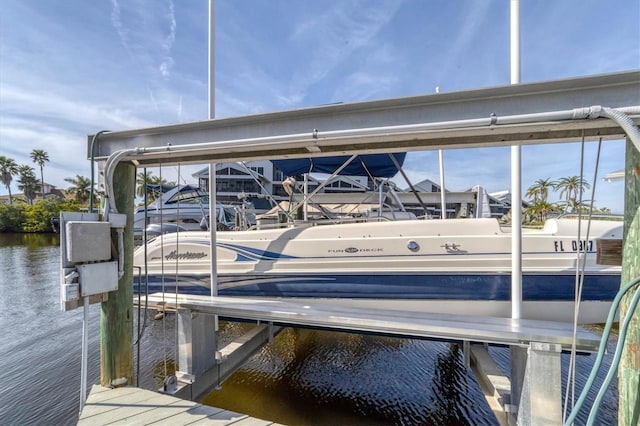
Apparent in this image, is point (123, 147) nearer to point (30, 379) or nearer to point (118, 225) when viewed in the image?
point (118, 225)

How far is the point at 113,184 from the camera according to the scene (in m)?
2.70

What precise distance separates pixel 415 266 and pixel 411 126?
2354 mm

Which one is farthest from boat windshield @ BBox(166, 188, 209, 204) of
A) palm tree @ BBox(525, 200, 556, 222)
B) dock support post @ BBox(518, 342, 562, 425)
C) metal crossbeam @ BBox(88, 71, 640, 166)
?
palm tree @ BBox(525, 200, 556, 222)

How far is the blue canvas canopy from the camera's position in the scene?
4.91 m

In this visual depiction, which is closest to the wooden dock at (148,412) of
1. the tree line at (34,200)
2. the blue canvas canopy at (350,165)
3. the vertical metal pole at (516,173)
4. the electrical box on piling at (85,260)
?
the electrical box on piling at (85,260)

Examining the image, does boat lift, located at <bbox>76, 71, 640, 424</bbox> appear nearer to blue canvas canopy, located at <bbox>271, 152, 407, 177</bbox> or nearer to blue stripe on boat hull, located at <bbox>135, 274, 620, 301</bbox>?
blue stripe on boat hull, located at <bbox>135, 274, 620, 301</bbox>

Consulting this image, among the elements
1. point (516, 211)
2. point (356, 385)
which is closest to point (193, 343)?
point (356, 385)

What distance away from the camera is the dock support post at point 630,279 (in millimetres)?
1506

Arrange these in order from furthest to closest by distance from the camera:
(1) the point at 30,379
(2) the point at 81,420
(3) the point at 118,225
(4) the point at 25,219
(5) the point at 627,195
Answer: (4) the point at 25,219
(1) the point at 30,379
(3) the point at 118,225
(2) the point at 81,420
(5) the point at 627,195

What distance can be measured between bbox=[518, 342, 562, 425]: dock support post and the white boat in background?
1.34m

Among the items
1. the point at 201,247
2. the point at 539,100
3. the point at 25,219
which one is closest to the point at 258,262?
the point at 201,247

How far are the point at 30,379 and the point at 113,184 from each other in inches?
151

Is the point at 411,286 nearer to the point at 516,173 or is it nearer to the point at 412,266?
the point at 412,266

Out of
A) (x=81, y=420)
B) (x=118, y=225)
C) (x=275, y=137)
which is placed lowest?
(x=81, y=420)
